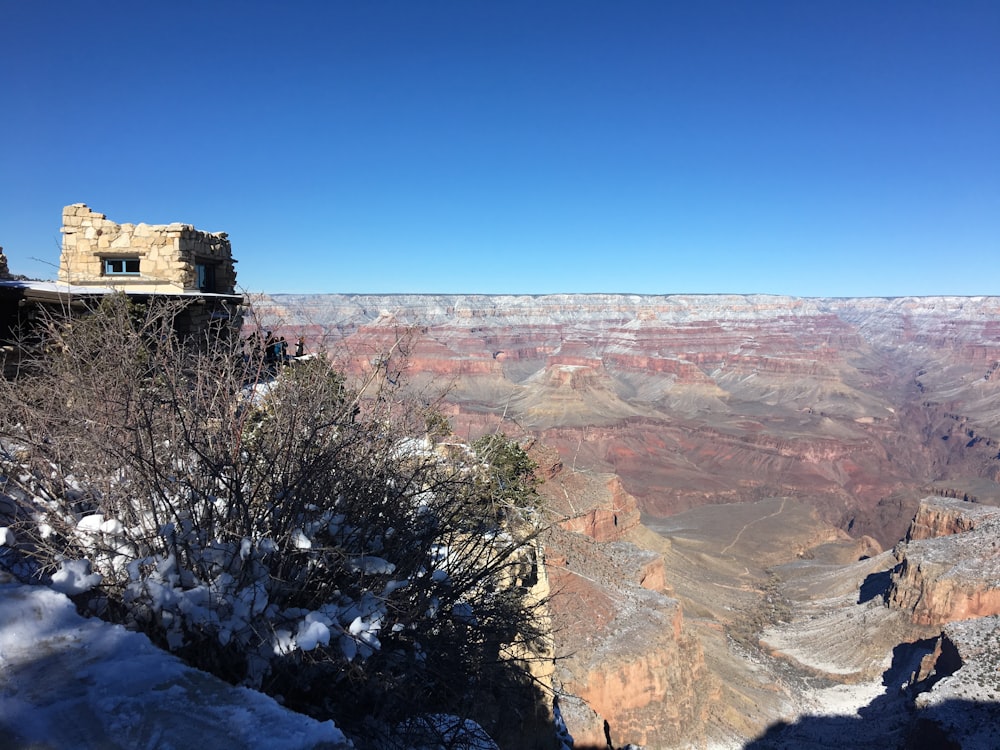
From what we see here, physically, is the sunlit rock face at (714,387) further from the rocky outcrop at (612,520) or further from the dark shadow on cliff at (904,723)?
the dark shadow on cliff at (904,723)

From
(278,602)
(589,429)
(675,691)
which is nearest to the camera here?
(278,602)

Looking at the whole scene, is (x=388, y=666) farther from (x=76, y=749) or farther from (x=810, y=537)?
(x=810, y=537)

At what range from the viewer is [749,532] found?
4475cm

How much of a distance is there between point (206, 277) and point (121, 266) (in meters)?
1.64

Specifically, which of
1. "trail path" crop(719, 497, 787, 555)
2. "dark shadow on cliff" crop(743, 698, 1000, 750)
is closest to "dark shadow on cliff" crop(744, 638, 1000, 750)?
"dark shadow on cliff" crop(743, 698, 1000, 750)

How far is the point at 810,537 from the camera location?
44125 millimetres

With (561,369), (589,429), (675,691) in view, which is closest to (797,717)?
(675,691)

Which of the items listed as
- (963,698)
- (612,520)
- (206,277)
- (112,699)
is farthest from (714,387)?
(112,699)

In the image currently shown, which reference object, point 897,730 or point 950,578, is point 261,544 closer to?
point 897,730

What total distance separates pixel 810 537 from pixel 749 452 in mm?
32760

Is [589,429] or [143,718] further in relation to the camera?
[589,429]

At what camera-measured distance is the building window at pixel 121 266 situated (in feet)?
37.9

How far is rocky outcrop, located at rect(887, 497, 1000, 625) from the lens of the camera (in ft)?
83.9

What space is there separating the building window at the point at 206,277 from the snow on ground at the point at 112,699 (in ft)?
37.5
